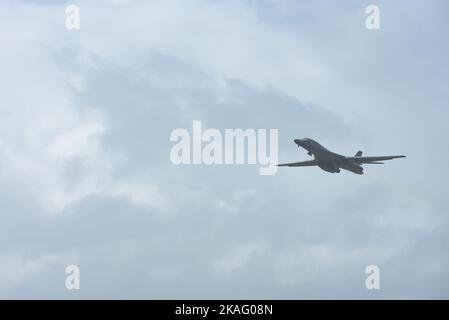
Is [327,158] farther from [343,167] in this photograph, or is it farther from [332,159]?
[343,167]

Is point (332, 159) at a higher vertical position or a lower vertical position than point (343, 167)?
higher

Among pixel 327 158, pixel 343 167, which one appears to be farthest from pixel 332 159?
pixel 343 167

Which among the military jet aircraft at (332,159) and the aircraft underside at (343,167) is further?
the aircraft underside at (343,167)

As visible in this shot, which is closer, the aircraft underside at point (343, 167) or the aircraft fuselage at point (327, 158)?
the aircraft fuselage at point (327, 158)

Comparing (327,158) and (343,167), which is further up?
(327,158)

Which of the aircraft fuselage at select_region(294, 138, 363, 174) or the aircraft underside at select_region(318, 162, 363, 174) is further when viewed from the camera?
the aircraft underside at select_region(318, 162, 363, 174)

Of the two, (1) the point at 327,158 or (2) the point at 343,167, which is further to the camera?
(2) the point at 343,167

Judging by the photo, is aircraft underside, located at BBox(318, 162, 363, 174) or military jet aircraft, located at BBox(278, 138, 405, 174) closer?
military jet aircraft, located at BBox(278, 138, 405, 174)
